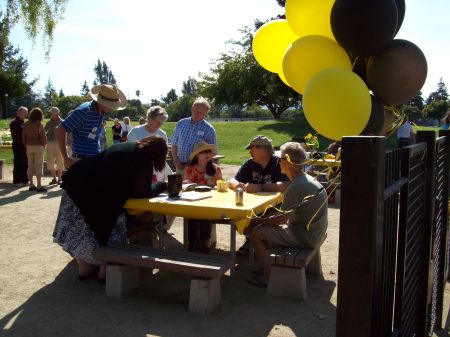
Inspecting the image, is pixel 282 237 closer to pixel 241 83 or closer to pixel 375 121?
pixel 375 121

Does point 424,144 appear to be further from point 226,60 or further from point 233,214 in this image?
point 226,60

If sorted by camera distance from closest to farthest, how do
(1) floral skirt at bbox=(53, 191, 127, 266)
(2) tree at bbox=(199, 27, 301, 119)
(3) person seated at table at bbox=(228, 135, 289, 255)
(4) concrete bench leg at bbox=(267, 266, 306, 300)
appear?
(4) concrete bench leg at bbox=(267, 266, 306, 300) < (1) floral skirt at bbox=(53, 191, 127, 266) < (3) person seated at table at bbox=(228, 135, 289, 255) < (2) tree at bbox=(199, 27, 301, 119)

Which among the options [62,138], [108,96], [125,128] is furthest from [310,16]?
[125,128]

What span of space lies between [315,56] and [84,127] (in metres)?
3.13

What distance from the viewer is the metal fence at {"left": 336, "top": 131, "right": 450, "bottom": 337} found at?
1.43 meters

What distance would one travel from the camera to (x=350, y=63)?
271cm

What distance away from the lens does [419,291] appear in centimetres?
278

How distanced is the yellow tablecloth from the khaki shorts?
207 mm

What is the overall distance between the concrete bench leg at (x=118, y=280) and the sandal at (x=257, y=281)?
1.10 meters

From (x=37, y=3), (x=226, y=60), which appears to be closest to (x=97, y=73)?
(x=226, y=60)

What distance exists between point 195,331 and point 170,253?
2.29ft

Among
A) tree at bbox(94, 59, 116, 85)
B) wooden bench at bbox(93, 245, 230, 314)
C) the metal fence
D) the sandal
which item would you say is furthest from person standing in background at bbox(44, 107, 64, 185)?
tree at bbox(94, 59, 116, 85)

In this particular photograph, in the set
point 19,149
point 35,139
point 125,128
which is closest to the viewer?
point 35,139

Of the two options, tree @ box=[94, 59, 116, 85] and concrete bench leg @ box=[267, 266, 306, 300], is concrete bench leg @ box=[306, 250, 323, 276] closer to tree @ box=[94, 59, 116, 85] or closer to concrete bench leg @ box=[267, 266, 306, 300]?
concrete bench leg @ box=[267, 266, 306, 300]
